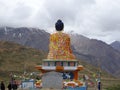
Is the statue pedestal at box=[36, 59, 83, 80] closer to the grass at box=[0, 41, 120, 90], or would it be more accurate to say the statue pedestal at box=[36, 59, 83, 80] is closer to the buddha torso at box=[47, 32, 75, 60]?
the buddha torso at box=[47, 32, 75, 60]

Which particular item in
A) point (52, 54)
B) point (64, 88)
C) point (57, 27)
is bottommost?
point (64, 88)

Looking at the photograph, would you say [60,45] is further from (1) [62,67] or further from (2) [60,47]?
(1) [62,67]

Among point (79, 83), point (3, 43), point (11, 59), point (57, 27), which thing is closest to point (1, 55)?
point (11, 59)

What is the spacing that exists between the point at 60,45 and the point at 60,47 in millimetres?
367

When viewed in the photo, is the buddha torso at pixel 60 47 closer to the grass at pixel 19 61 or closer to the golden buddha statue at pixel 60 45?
the golden buddha statue at pixel 60 45

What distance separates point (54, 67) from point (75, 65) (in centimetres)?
343

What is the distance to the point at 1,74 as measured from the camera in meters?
120

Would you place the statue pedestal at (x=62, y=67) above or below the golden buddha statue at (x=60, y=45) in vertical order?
below

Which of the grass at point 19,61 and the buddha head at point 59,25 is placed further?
the grass at point 19,61

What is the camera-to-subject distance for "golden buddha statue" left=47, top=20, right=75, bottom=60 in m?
66.8

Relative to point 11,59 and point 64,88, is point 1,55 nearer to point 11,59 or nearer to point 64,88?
point 11,59

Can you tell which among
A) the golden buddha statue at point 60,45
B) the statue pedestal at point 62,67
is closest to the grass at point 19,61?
the golden buddha statue at point 60,45

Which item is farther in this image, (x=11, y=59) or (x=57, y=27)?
(x=11, y=59)

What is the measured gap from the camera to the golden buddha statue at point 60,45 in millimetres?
66750
